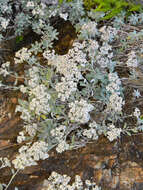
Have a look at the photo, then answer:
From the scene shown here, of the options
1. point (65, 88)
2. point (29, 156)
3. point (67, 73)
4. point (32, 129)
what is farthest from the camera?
point (32, 129)

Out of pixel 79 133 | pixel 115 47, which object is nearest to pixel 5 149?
pixel 79 133

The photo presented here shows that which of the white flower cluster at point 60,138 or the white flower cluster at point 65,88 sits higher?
the white flower cluster at point 65,88

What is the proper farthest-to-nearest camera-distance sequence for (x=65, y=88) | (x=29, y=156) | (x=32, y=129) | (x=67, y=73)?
1. (x=32, y=129)
2. (x=67, y=73)
3. (x=65, y=88)
4. (x=29, y=156)

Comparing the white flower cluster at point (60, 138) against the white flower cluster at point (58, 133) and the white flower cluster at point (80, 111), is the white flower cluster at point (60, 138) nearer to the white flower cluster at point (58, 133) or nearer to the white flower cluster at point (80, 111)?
the white flower cluster at point (58, 133)

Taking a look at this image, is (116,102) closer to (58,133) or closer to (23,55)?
(58,133)

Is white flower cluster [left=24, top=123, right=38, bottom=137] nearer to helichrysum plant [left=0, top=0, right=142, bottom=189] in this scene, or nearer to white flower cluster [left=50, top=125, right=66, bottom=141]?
helichrysum plant [left=0, top=0, right=142, bottom=189]

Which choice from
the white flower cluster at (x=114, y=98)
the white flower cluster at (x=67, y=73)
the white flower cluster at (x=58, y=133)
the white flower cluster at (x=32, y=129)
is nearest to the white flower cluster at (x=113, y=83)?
the white flower cluster at (x=114, y=98)

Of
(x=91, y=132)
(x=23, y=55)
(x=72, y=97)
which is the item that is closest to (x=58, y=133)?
(x=91, y=132)

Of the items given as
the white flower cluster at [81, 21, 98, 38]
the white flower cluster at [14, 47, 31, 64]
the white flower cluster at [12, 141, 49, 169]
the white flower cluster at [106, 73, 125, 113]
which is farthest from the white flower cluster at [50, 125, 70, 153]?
the white flower cluster at [81, 21, 98, 38]

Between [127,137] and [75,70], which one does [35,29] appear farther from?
[127,137]

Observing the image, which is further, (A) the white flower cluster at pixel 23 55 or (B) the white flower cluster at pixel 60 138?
(A) the white flower cluster at pixel 23 55

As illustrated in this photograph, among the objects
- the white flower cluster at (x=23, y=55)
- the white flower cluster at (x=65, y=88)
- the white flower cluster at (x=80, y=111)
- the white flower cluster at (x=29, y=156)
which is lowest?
the white flower cluster at (x=29, y=156)
